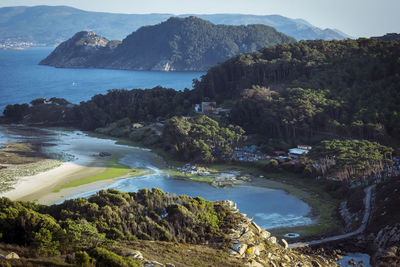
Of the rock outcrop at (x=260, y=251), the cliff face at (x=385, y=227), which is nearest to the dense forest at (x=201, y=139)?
the cliff face at (x=385, y=227)

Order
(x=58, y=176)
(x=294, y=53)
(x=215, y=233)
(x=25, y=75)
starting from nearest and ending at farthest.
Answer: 1. (x=215, y=233)
2. (x=58, y=176)
3. (x=294, y=53)
4. (x=25, y=75)

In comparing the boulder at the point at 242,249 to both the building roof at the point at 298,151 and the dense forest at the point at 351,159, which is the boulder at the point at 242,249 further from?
the building roof at the point at 298,151

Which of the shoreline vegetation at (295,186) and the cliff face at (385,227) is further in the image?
the shoreline vegetation at (295,186)

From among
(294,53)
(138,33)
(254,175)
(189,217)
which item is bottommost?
(254,175)

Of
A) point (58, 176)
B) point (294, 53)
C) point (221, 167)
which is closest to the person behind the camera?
point (58, 176)

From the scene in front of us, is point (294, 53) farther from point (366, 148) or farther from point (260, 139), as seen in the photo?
point (366, 148)

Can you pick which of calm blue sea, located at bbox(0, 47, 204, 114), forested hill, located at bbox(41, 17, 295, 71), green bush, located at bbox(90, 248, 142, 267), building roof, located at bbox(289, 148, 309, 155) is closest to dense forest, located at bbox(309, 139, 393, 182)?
building roof, located at bbox(289, 148, 309, 155)

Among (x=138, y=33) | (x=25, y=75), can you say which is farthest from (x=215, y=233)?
(x=138, y=33)
